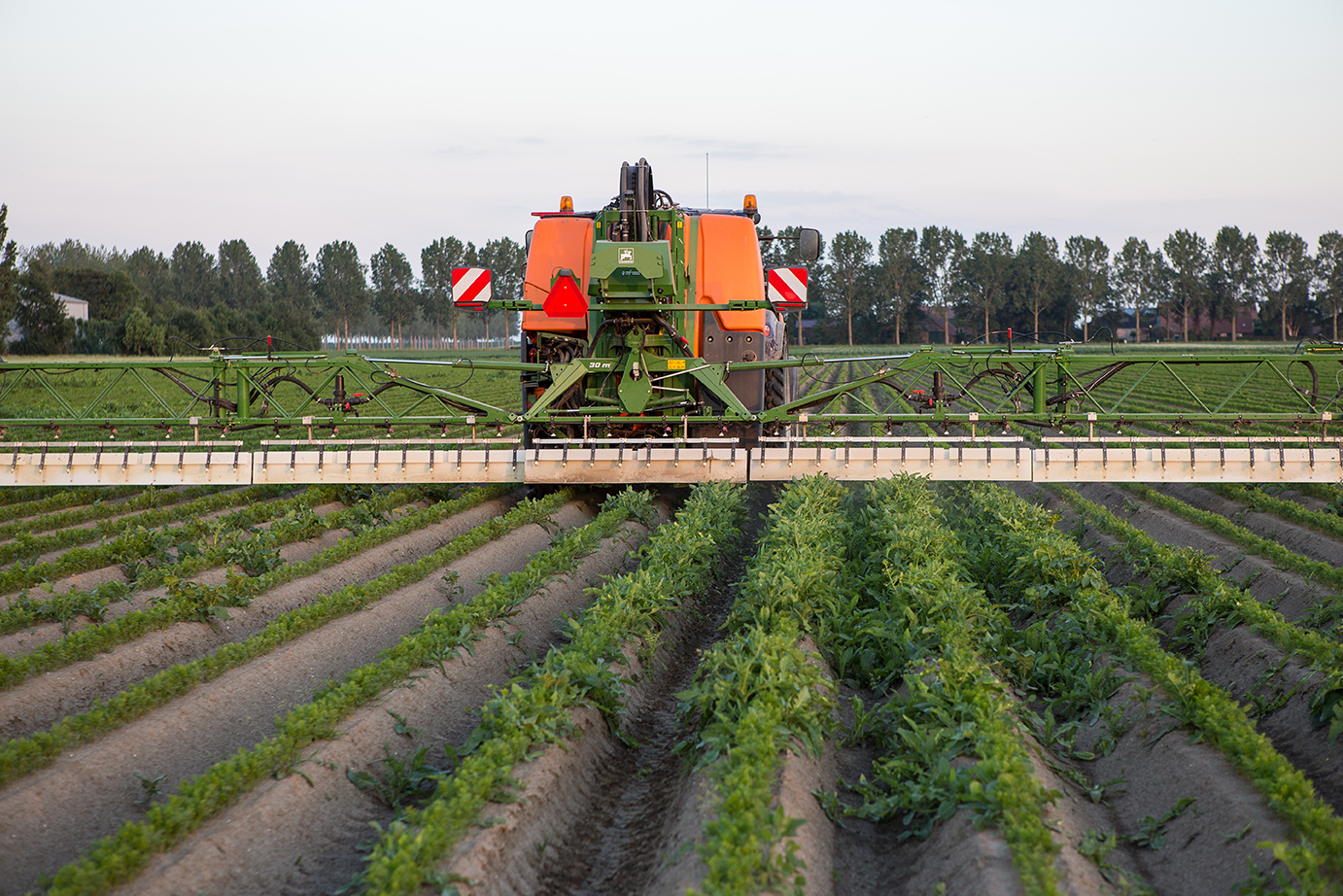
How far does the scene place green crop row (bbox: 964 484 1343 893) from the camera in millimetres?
3270

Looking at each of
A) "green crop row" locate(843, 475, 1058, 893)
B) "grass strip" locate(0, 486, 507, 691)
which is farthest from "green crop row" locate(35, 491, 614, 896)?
"green crop row" locate(843, 475, 1058, 893)

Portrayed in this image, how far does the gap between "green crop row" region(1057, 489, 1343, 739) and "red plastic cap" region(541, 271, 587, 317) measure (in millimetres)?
5824

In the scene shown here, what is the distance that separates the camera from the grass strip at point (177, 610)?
16.1ft

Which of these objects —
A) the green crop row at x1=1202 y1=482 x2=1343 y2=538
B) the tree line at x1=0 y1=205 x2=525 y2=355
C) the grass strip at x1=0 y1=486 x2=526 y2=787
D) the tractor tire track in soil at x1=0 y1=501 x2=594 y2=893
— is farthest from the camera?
the tree line at x1=0 y1=205 x2=525 y2=355

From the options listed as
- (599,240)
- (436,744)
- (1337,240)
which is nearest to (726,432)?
(599,240)

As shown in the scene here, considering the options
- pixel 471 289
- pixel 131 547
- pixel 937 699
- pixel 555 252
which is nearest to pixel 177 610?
pixel 131 547

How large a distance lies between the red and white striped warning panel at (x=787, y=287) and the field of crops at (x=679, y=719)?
11.7ft

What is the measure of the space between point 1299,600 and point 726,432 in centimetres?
547

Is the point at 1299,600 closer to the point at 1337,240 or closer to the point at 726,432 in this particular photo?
the point at 726,432

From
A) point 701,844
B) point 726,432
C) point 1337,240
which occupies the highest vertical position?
point 1337,240

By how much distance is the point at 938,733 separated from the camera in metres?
4.16

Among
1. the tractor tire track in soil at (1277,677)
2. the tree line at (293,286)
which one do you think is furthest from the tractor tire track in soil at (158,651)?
the tree line at (293,286)

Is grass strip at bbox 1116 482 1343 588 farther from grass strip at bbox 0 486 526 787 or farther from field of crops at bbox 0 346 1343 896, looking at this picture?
grass strip at bbox 0 486 526 787

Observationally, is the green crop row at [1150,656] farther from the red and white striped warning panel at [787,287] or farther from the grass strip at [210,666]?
the grass strip at [210,666]
